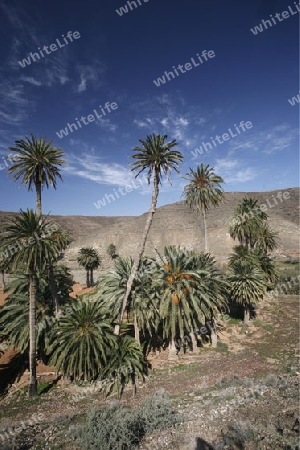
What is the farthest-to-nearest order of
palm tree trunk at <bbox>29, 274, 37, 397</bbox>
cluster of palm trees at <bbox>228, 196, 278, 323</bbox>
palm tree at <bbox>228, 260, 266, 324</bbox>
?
cluster of palm trees at <bbox>228, 196, 278, 323</bbox> < palm tree at <bbox>228, 260, 266, 324</bbox> < palm tree trunk at <bbox>29, 274, 37, 397</bbox>

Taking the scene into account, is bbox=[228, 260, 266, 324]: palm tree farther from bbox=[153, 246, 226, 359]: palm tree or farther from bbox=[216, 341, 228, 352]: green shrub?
bbox=[153, 246, 226, 359]: palm tree

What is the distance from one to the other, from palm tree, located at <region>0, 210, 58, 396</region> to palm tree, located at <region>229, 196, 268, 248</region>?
28.4 metres

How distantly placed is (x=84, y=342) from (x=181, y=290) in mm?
8781

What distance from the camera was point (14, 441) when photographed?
42.7 feet

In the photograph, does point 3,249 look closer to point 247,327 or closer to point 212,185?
point 212,185

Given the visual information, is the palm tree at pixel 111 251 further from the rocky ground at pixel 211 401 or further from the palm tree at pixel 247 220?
the rocky ground at pixel 211 401

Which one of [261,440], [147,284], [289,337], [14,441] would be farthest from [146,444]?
[289,337]

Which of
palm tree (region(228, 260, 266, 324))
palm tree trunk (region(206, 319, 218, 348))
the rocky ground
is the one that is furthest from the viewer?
palm tree (region(228, 260, 266, 324))

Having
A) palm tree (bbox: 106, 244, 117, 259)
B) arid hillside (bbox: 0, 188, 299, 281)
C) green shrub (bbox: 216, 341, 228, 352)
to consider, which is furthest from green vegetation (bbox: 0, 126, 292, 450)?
palm tree (bbox: 106, 244, 117, 259)

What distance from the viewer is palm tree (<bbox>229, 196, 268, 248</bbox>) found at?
39.8 metres

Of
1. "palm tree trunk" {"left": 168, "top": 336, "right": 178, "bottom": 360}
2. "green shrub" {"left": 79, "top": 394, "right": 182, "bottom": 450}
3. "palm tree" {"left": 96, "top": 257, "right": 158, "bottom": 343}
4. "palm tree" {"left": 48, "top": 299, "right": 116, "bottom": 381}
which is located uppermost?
"palm tree" {"left": 96, "top": 257, "right": 158, "bottom": 343}

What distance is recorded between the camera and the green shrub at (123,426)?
1148 centimetres

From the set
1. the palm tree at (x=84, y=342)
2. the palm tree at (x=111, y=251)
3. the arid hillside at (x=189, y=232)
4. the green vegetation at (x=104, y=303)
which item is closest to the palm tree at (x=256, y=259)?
the green vegetation at (x=104, y=303)

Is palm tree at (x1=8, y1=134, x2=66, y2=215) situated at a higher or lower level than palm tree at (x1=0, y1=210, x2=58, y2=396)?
higher
